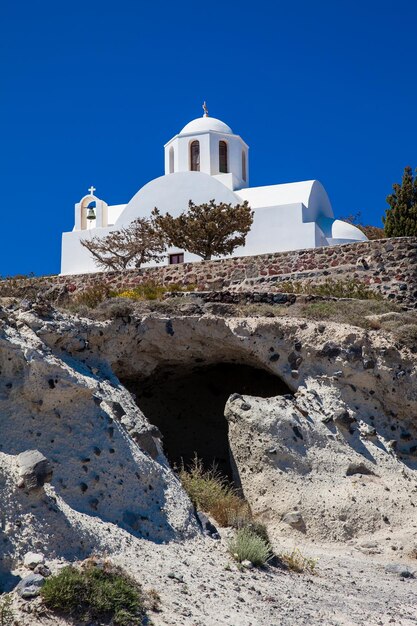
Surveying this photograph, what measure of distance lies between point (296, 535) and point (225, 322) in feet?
10.9

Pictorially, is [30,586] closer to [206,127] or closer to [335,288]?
[335,288]

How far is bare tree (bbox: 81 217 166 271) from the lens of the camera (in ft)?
88.9

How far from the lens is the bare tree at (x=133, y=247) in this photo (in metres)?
27.1

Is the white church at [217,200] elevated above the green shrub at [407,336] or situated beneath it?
elevated above

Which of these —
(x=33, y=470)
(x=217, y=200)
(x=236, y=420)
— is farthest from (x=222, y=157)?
(x=33, y=470)

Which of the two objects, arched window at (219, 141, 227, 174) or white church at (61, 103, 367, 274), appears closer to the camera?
white church at (61, 103, 367, 274)

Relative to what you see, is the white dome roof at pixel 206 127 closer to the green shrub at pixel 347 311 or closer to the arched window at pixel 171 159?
the arched window at pixel 171 159

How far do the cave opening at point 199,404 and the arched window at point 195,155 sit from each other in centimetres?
2313

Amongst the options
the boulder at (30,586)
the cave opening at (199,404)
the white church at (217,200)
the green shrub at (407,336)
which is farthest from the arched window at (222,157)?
the boulder at (30,586)

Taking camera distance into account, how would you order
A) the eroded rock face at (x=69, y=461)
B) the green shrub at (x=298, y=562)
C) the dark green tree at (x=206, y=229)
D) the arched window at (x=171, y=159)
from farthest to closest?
the arched window at (x=171, y=159) → the dark green tree at (x=206, y=229) → the green shrub at (x=298, y=562) → the eroded rock face at (x=69, y=461)

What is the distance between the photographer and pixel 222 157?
37.8m

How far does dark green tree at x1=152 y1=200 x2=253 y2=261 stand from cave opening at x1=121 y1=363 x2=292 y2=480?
1036cm

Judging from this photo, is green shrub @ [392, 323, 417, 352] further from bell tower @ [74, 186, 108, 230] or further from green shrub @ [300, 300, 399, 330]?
bell tower @ [74, 186, 108, 230]

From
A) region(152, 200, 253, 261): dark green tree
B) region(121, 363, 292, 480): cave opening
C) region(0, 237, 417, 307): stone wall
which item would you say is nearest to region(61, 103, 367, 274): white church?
region(152, 200, 253, 261): dark green tree
